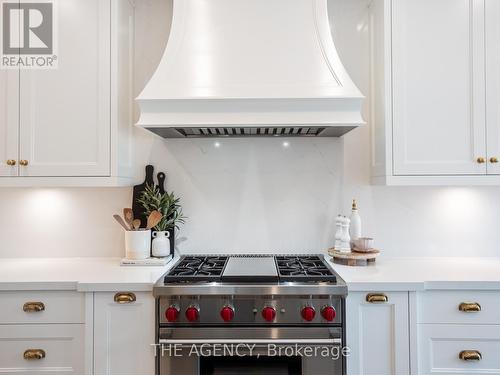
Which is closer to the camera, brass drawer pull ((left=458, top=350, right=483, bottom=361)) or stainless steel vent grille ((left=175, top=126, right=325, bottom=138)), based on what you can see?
brass drawer pull ((left=458, top=350, right=483, bottom=361))

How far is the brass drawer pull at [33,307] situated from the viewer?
1523 mm

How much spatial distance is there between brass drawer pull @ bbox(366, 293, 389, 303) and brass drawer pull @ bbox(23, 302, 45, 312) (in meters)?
1.46

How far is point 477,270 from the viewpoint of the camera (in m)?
1.73

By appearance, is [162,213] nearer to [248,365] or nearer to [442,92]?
[248,365]

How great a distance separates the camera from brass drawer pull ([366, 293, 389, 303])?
1.49m

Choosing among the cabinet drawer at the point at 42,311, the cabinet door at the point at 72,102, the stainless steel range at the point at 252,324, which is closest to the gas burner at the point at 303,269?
the stainless steel range at the point at 252,324

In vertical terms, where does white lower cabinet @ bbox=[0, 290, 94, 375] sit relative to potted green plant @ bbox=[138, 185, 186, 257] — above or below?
below

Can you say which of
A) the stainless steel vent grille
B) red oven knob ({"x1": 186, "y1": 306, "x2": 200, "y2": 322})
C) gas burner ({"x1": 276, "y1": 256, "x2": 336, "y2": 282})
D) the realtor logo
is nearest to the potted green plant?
the stainless steel vent grille

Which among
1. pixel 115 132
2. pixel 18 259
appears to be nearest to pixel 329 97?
pixel 115 132

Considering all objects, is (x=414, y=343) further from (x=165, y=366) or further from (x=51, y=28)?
(x=51, y=28)

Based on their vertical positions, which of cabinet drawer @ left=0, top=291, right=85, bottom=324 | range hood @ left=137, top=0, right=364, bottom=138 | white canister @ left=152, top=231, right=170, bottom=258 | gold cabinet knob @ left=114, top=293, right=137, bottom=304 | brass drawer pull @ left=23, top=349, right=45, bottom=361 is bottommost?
brass drawer pull @ left=23, top=349, right=45, bottom=361

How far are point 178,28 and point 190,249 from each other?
124cm

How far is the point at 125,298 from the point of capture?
1498 mm

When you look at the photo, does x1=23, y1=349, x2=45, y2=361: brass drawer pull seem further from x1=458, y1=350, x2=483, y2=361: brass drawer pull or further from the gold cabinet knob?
x1=458, y1=350, x2=483, y2=361: brass drawer pull
